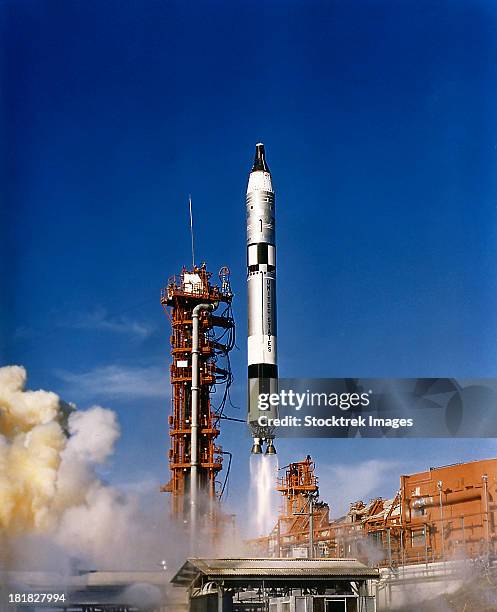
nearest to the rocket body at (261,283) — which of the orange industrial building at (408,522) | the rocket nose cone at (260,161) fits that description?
the rocket nose cone at (260,161)

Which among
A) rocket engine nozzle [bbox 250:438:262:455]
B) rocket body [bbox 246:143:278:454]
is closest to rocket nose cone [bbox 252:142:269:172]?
rocket body [bbox 246:143:278:454]

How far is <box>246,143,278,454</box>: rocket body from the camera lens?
24.5 m

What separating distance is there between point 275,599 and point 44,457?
7363mm

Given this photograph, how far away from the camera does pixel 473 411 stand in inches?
802

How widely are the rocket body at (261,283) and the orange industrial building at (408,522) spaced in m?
5.88

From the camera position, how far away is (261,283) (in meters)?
25.2

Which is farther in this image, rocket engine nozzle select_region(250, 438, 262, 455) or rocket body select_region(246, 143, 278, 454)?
rocket body select_region(246, 143, 278, 454)

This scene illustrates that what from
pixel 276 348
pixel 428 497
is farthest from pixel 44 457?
pixel 428 497

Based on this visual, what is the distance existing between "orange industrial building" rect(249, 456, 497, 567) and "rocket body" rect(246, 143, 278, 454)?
588 cm

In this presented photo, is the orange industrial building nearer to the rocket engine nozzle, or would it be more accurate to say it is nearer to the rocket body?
the rocket engine nozzle

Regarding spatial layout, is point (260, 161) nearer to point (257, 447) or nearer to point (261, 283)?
point (261, 283)

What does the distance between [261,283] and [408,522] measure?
12777mm

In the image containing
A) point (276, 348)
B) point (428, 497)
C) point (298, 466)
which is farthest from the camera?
point (298, 466)

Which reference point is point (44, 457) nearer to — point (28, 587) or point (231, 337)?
point (28, 587)
